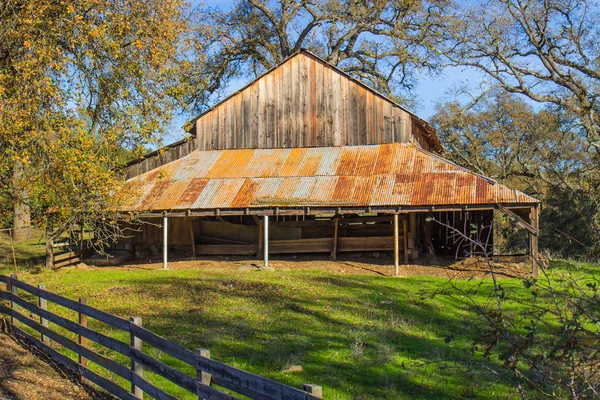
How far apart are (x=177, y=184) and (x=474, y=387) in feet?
53.4

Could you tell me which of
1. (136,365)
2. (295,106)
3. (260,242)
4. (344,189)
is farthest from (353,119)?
(136,365)

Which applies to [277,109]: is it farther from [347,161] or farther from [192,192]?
[192,192]

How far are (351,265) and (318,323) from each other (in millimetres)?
8995

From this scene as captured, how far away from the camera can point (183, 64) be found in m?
17.0

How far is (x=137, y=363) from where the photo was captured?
8.08 m

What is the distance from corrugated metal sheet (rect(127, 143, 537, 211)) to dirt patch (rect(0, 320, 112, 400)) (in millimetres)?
10161

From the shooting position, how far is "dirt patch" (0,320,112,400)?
877 cm

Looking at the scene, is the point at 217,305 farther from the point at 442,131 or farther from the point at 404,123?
the point at 442,131

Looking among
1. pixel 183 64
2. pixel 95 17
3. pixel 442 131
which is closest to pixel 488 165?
pixel 442 131

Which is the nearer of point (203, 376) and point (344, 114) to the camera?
point (203, 376)

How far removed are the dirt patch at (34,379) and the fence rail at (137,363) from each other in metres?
0.17

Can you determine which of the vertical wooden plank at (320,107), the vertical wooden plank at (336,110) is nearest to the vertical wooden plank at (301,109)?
the vertical wooden plank at (320,107)

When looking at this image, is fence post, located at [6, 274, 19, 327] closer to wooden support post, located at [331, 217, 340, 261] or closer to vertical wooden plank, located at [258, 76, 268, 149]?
wooden support post, located at [331, 217, 340, 261]

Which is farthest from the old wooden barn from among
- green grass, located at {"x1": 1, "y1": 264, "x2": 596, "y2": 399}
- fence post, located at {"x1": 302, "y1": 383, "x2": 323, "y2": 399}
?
fence post, located at {"x1": 302, "y1": 383, "x2": 323, "y2": 399}
